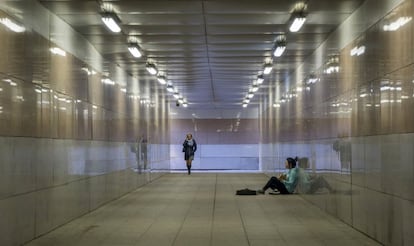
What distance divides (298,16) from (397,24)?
306 centimetres

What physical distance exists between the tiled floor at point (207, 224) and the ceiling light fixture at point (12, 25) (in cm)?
323

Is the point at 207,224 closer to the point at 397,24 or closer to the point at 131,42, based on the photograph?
the point at 131,42

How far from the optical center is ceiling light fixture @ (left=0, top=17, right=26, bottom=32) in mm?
7964

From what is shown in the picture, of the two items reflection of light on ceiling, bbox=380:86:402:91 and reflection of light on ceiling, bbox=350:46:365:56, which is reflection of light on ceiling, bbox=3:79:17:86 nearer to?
reflection of light on ceiling, bbox=380:86:402:91

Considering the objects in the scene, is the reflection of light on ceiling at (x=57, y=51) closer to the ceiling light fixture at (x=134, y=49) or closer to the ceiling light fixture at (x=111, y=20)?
the ceiling light fixture at (x=111, y=20)

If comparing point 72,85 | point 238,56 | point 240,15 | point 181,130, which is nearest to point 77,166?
point 72,85

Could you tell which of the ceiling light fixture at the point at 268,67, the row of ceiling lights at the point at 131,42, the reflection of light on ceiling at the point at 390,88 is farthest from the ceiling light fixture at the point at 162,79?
the reflection of light on ceiling at the point at 390,88

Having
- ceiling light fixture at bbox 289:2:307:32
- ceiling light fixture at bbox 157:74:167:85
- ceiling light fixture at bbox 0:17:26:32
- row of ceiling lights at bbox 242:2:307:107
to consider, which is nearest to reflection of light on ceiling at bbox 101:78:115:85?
ceiling light fixture at bbox 157:74:167:85

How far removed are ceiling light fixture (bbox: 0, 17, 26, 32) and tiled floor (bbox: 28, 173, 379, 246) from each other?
323cm

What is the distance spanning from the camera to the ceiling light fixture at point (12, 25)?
26.1 feet

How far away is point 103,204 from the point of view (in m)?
14.6

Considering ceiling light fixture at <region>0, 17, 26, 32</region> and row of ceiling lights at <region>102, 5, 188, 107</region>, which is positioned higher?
row of ceiling lights at <region>102, 5, 188, 107</region>

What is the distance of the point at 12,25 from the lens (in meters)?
8.28

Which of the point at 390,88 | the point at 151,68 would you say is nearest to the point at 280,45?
the point at 151,68
